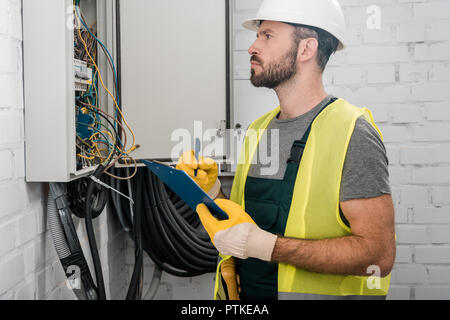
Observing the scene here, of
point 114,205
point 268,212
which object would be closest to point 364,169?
point 268,212

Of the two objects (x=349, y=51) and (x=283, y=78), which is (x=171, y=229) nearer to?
(x=283, y=78)

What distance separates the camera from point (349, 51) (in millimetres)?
1935

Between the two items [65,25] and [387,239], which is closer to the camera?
[387,239]

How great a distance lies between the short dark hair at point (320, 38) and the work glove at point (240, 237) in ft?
1.87

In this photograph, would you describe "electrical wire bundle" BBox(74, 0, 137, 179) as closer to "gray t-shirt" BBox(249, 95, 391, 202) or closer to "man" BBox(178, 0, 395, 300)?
"man" BBox(178, 0, 395, 300)

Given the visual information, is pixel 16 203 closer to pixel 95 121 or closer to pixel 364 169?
pixel 95 121

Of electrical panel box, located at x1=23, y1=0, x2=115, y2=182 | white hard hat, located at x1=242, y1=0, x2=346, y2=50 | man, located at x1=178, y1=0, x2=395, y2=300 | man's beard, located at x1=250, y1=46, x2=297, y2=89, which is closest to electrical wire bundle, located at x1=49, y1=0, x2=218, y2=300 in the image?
electrical panel box, located at x1=23, y1=0, x2=115, y2=182

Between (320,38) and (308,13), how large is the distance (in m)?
0.10

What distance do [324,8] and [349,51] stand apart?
2.61 feet

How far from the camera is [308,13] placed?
3.93ft

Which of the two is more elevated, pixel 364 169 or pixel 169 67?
pixel 169 67

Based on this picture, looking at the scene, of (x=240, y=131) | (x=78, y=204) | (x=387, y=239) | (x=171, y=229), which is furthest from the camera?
(x=240, y=131)

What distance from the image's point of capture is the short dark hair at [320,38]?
1.25m

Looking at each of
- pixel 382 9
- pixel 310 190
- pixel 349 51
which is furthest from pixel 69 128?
pixel 382 9
